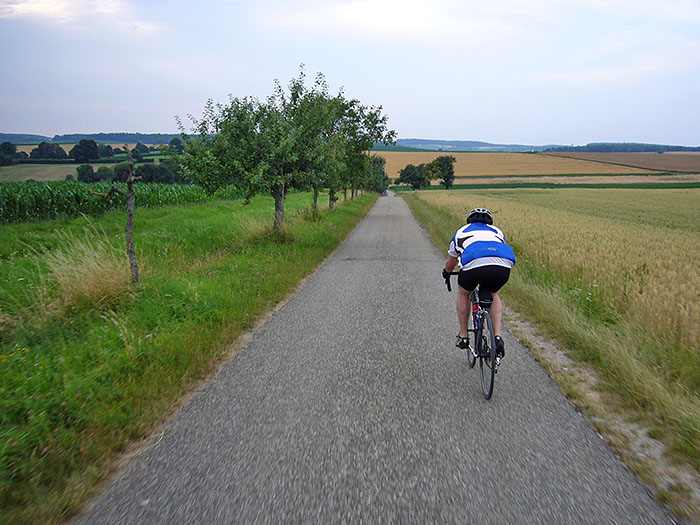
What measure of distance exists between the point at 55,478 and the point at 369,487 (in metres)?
2.02

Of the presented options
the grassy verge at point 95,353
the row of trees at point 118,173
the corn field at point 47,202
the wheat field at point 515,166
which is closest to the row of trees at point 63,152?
the row of trees at point 118,173

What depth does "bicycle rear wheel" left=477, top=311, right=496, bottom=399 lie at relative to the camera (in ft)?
12.5

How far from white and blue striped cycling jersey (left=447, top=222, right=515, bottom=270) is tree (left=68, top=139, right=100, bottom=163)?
141 ft

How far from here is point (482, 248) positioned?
3.95 m

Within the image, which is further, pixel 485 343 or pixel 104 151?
pixel 104 151

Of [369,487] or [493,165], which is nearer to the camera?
[369,487]

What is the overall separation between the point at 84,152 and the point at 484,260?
4394cm

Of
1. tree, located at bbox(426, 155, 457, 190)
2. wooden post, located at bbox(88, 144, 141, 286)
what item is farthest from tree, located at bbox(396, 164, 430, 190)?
wooden post, located at bbox(88, 144, 141, 286)

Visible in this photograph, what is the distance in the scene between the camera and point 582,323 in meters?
5.54

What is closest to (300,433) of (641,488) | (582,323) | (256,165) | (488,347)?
(488,347)

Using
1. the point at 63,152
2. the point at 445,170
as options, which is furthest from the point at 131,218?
the point at 445,170

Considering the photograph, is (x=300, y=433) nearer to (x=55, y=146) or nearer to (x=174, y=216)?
(x=174, y=216)

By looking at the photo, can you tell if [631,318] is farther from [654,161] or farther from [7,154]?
[654,161]

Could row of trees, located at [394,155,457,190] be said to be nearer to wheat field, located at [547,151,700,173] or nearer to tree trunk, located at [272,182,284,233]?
wheat field, located at [547,151,700,173]
